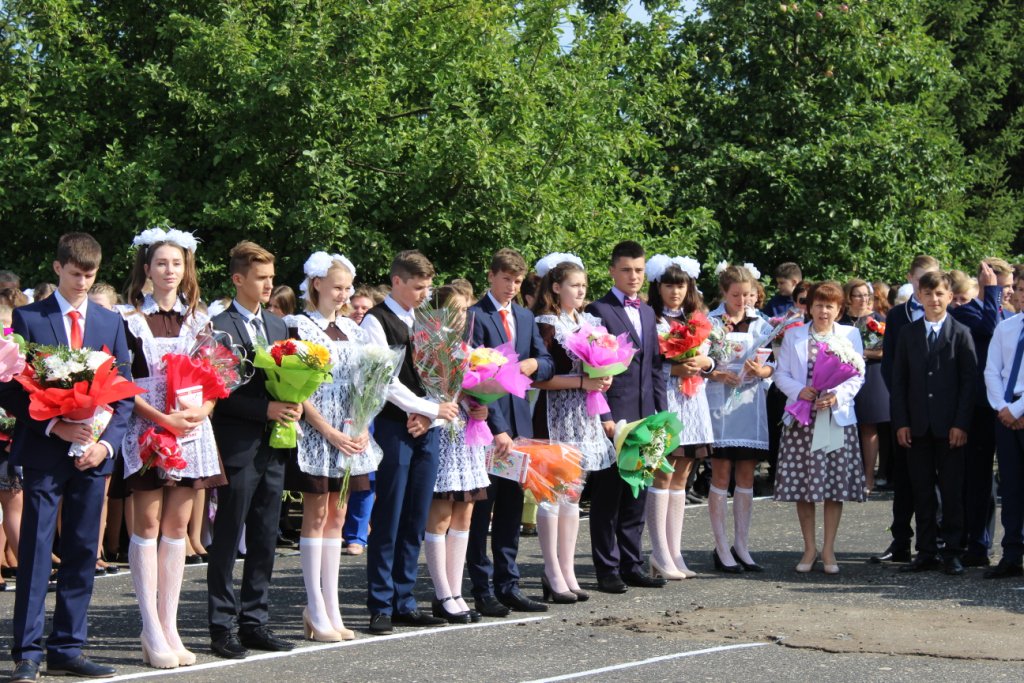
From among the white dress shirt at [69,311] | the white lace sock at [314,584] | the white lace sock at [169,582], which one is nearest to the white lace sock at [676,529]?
the white lace sock at [314,584]

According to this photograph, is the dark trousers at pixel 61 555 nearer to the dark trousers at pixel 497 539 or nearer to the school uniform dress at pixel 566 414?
the dark trousers at pixel 497 539

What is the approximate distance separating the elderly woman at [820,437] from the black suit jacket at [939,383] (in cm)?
47

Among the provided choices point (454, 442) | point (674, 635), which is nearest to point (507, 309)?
point (454, 442)

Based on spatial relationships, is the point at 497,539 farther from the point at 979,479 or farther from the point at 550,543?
the point at 979,479

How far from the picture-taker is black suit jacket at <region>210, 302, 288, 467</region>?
7.66 meters

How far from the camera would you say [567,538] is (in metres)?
9.56

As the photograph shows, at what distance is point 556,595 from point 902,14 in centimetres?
1591

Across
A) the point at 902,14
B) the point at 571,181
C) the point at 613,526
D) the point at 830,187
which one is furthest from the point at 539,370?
the point at 902,14

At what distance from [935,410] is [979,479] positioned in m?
0.79

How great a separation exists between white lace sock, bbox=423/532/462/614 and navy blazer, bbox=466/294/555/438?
0.78 meters

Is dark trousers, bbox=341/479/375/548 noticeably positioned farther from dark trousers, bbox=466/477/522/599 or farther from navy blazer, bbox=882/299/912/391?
navy blazer, bbox=882/299/912/391

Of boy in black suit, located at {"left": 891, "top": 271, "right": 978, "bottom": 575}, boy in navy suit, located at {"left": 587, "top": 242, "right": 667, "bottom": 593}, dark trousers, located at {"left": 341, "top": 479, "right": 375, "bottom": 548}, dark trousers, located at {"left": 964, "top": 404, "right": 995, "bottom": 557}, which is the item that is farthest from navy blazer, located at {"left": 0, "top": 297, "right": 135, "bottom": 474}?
dark trousers, located at {"left": 964, "top": 404, "right": 995, "bottom": 557}

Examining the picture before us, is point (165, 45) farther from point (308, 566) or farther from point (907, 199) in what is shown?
point (907, 199)

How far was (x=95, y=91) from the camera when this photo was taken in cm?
1361
